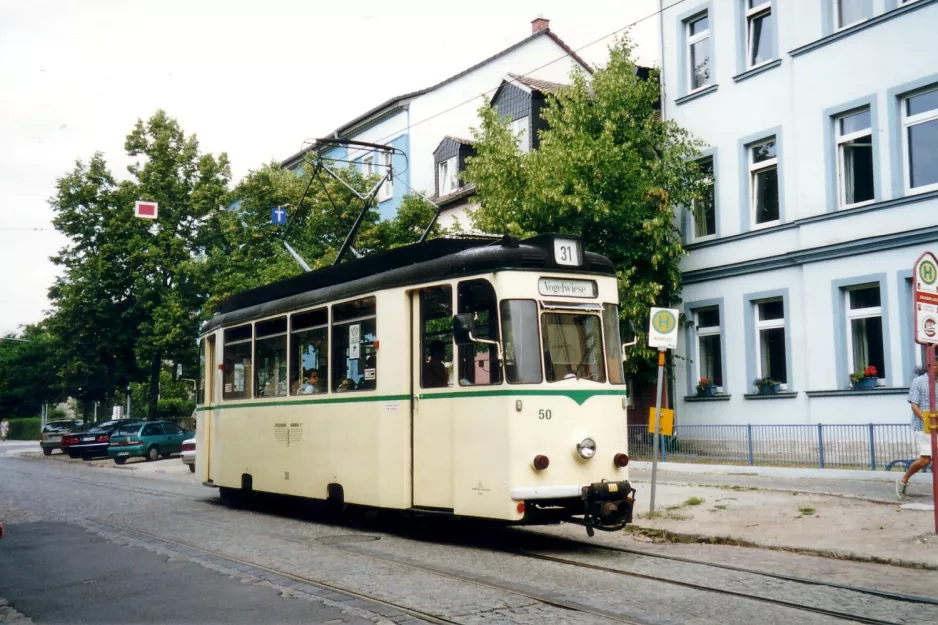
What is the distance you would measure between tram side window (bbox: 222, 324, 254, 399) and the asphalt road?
233cm

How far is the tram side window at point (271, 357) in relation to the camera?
14906 millimetres

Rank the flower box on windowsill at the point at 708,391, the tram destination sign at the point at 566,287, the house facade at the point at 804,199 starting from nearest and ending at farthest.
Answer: the tram destination sign at the point at 566,287 → the house facade at the point at 804,199 → the flower box on windowsill at the point at 708,391

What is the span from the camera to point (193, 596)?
8430mm

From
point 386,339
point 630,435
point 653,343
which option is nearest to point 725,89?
point 630,435

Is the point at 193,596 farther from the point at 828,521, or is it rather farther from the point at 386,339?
the point at 828,521

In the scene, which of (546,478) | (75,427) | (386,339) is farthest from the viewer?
(75,427)

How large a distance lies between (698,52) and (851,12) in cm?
498

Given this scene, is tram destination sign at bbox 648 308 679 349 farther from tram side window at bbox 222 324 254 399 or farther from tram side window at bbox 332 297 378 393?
tram side window at bbox 222 324 254 399

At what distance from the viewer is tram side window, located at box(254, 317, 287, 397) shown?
48.9 ft

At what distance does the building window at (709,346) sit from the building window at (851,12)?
718 cm

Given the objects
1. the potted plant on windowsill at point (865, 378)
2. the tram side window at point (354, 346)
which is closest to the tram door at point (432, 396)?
the tram side window at point (354, 346)

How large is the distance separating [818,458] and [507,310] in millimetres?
10477

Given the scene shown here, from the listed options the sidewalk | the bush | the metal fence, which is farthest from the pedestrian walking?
the bush

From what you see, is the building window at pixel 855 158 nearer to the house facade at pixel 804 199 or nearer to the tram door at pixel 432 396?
the house facade at pixel 804 199
